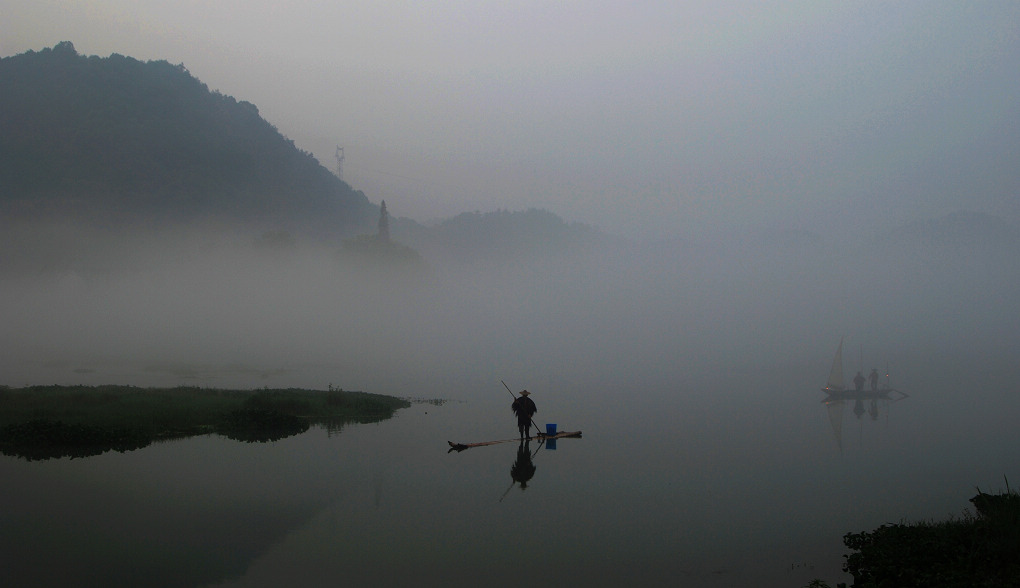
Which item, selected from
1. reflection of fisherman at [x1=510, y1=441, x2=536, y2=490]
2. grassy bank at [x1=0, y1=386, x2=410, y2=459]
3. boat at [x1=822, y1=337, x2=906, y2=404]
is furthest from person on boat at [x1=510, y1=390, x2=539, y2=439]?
boat at [x1=822, y1=337, x2=906, y2=404]

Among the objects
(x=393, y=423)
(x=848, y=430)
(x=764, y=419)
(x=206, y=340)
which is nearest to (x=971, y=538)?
(x=393, y=423)

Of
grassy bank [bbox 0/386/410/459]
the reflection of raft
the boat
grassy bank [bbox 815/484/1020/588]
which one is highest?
the boat

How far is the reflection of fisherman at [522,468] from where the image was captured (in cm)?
2589

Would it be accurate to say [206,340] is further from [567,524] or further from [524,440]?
[567,524]

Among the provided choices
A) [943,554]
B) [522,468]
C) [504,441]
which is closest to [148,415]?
[504,441]

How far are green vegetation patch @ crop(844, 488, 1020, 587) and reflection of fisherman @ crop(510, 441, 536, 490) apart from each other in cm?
1096

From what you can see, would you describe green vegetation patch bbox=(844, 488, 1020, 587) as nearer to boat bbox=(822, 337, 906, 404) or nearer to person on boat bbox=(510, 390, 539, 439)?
person on boat bbox=(510, 390, 539, 439)

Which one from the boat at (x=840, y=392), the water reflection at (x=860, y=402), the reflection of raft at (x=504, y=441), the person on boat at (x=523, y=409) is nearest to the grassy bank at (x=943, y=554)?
the reflection of raft at (x=504, y=441)

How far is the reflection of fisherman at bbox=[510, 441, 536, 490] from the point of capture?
25892mm

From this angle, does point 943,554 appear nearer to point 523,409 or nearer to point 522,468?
point 522,468

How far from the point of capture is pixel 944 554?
15.8 m

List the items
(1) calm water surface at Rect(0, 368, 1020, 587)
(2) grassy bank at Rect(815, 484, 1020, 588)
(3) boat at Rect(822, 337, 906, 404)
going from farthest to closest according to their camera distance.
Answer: (3) boat at Rect(822, 337, 906, 404)
(1) calm water surface at Rect(0, 368, 1020, 587)
(2) grassy bank at Rect(815, 484, 1020, 588)

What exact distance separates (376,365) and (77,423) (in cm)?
7968

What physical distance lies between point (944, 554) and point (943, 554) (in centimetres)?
2
